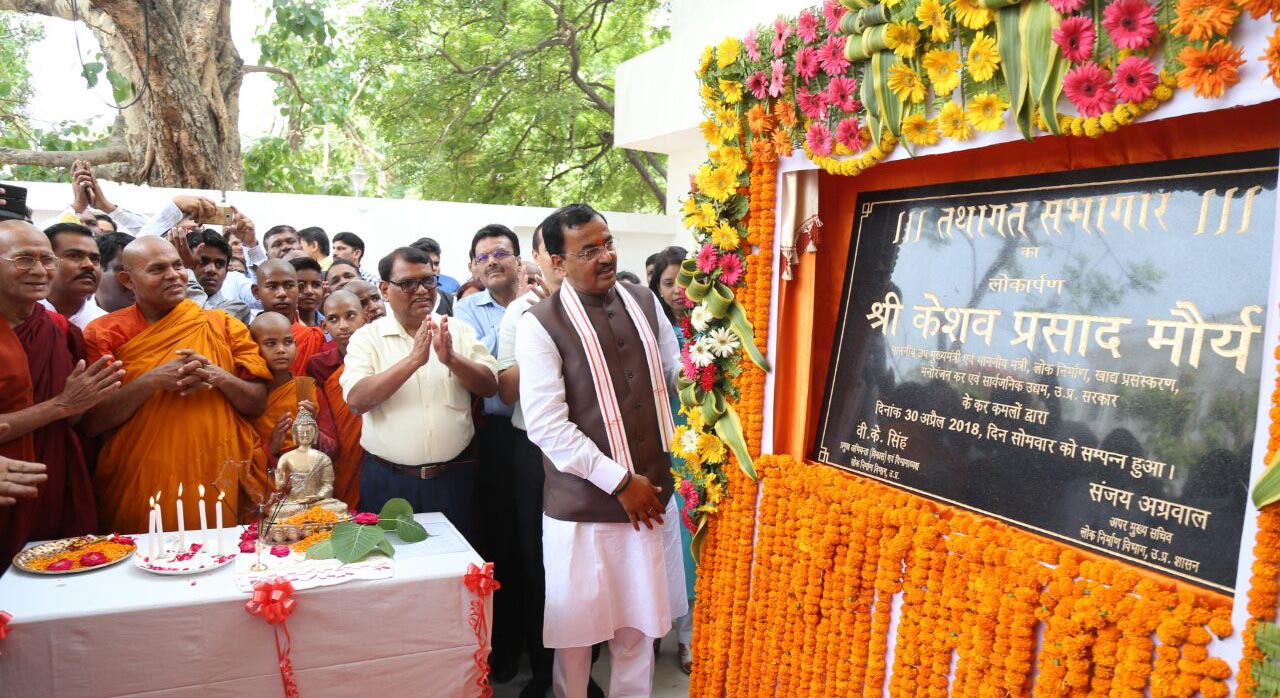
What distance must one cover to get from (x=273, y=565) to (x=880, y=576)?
188cm

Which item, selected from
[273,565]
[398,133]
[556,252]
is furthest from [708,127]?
[398,133]

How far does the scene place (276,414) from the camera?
3732 millimetres

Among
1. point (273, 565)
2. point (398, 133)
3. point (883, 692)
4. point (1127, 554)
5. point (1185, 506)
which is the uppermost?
point (398, 133)

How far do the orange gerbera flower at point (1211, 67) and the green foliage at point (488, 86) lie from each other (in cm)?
1224

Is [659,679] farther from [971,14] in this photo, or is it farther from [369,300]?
[971,14]

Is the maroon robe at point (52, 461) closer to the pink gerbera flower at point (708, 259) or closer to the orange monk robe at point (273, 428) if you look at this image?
the orange monk robe at point (273, 428)

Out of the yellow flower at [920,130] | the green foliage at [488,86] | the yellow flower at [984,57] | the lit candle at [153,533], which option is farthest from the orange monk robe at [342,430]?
the green foliage at [488,86]

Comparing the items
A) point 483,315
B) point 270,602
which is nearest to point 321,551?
point 270,602

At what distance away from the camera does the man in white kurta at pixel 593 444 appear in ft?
9.62

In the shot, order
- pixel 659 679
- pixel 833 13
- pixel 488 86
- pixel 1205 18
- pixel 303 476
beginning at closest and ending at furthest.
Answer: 1. pixel 1205 18
2. pixel 833 13
3. pixel 303 476
4. pixel 659 679
5. pixel 488 86

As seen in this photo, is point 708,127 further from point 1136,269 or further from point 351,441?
point 351,441

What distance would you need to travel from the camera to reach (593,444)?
2.91 m

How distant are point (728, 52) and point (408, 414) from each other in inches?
73.2

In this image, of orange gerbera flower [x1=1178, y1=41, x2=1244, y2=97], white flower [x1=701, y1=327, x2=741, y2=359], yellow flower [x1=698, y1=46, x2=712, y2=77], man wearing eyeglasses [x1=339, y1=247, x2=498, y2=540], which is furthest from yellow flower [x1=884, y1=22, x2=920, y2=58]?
man wearing eyeglasses [x1=339, y1=247, x2=498, y2=540]
